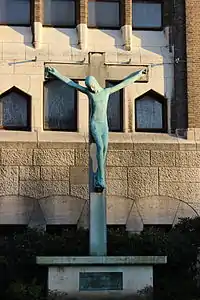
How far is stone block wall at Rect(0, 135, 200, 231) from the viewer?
18.8 meters

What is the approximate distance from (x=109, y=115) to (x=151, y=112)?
4.07 feet

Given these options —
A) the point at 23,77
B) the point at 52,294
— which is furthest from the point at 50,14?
the point at 52,294

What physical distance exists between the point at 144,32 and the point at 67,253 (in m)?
8.07

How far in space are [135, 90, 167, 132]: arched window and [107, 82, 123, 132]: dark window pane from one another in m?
0.47

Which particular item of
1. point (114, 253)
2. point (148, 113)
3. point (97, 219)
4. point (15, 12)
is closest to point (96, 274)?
point (97, 219)

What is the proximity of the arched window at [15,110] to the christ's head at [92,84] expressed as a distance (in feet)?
17.3

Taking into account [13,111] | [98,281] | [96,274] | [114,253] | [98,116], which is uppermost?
[13,111]

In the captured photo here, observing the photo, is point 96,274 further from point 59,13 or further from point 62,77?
point 59,13

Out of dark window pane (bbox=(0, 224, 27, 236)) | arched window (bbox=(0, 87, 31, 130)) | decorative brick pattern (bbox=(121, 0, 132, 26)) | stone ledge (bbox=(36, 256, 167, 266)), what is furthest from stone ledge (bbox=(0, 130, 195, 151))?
stone ledge (bbox=(36, 256, 167, 266))

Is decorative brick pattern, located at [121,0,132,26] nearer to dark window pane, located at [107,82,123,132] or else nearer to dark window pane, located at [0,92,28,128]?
dark window pane, located at [107,82,123,132]

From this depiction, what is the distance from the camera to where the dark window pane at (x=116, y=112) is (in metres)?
19.9

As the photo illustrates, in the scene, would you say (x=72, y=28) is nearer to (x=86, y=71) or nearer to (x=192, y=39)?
(x=192, y=39)

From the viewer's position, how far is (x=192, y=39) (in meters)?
20.1

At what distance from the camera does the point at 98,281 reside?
13.3m
